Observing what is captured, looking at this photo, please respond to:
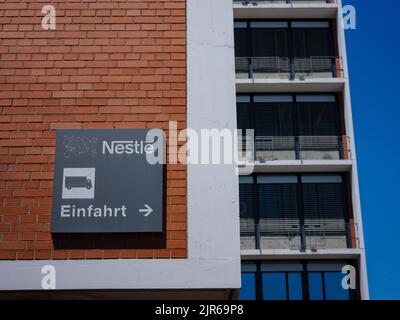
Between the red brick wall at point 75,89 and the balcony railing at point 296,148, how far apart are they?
1840cm

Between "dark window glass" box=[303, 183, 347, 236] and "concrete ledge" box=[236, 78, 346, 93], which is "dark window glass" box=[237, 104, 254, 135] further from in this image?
"dark window glass" box=[303, 183, 347, 236]

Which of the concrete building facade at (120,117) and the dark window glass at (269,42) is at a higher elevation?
the dark window glass at (269,42)

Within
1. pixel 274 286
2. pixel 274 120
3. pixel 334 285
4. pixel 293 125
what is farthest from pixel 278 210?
pixel 274 120

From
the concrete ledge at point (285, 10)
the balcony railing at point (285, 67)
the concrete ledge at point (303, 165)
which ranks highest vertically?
the concrete ledge at point (285, 10)

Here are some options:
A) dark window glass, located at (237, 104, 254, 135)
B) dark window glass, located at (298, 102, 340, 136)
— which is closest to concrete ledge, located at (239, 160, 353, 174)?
dark window glass, located at (298, 102, 340, 136)

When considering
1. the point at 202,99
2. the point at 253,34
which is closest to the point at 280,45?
the point at 253,34

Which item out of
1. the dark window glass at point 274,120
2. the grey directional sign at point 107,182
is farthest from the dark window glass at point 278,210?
the grey directional sign at point 107,182

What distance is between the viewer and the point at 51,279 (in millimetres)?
6320

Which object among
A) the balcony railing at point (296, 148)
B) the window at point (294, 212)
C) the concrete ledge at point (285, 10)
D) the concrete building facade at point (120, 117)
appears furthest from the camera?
the concrete ledge at point (285, 10)

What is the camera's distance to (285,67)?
27.2m

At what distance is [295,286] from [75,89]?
62.6 feet

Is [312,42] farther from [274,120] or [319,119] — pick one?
[274,120]

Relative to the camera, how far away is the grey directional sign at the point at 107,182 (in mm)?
6504

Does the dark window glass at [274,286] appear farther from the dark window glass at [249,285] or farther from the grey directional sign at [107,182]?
the grey directional sign at [107,182]
